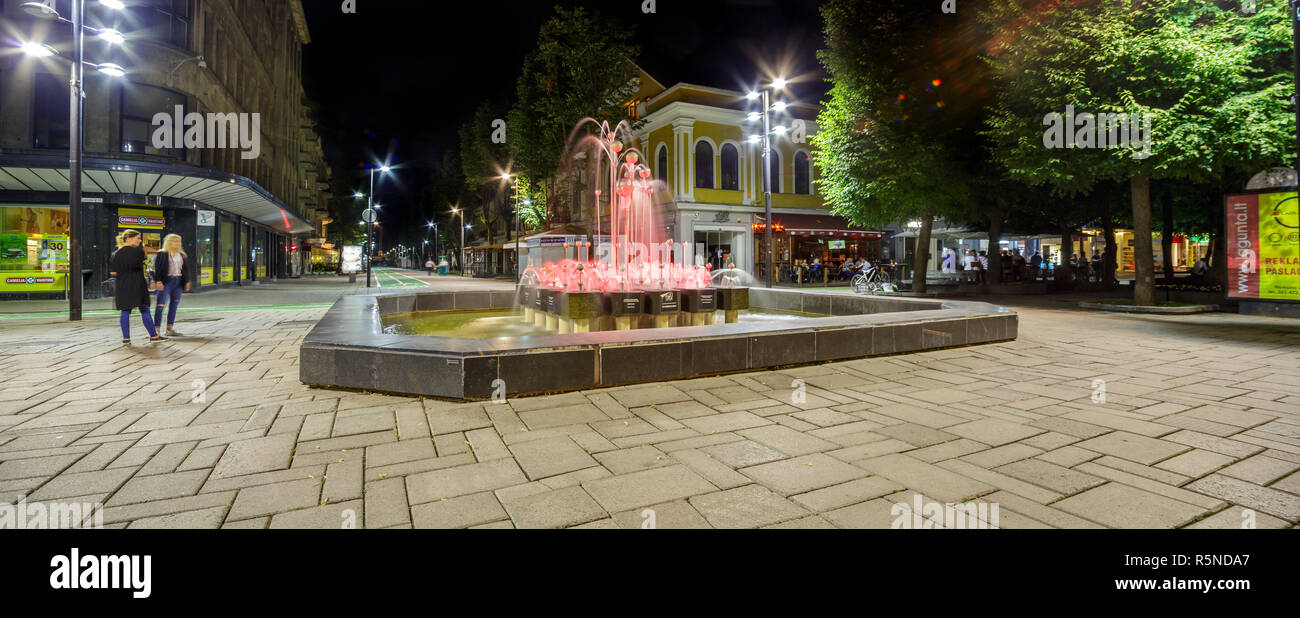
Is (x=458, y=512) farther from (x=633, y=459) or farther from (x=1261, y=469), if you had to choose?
(x=1261, y=469)

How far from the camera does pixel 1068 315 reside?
13594 millimetres

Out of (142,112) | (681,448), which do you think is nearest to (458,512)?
(681,448)

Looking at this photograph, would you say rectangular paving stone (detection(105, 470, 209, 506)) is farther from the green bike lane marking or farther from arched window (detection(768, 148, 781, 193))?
arched window (detection(768, 148, 781, 193))

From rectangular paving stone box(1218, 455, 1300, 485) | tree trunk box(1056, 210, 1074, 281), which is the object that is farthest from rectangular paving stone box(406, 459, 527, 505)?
tree trunk box(1056, 210, 1074, 281)

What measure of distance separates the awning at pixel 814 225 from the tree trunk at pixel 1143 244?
19.2m

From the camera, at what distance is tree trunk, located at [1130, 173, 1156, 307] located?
47.3 ft

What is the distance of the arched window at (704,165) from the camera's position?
1312 inches

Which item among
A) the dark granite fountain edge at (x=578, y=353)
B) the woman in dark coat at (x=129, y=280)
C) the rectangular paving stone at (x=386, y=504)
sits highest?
the woman in dark coat at (x=129, y=280)

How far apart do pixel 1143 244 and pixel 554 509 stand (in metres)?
17.3

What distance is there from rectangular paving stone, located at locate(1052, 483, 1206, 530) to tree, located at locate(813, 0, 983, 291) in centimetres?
1753

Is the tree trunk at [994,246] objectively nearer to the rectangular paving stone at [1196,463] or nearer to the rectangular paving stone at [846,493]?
the rectangular paving stone at [1196,463]

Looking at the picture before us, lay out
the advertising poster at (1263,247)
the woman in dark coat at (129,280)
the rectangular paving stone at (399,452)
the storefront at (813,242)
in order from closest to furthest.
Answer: the rectangular paving stone at (399,452), the woman in dark coat at (129,280), the advertising poster at (1263,247), the storefront at (813,242)

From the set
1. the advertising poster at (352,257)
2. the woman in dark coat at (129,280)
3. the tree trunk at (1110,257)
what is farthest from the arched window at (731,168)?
the woman in dark coat at (129,280)
